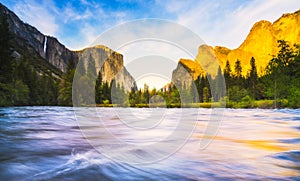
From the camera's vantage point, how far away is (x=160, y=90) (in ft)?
233

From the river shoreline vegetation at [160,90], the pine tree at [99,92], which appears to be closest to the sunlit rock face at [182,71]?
the river shoreline vegetation at [160,90]

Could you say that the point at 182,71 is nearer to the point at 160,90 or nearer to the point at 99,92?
the point at 99,92

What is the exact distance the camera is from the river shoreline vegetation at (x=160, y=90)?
3678 cm

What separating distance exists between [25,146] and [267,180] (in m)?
5.85

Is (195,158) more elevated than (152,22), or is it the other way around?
(152,22)

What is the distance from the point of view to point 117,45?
22.9 feet

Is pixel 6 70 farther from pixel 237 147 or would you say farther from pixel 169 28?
pixel 237 147

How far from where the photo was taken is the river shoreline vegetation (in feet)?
121

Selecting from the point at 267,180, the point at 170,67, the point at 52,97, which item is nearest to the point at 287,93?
the point at 170,67

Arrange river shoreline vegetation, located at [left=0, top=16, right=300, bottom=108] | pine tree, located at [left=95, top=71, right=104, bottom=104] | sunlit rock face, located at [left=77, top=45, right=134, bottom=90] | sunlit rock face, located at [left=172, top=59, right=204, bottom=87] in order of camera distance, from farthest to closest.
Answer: pine tree, located at [left=95, top=71, right=104, bottom=104], river shoreline vegetation, located at [left=0, top=16, right=300, bottom=108], sunlit rock face, located at [left=172, top=59, right=204, bottom=87], sunlit rock face, located at [left=77, top=45, right=134, bottom=90]

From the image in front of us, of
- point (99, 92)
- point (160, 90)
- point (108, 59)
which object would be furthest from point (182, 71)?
point (160, 90)

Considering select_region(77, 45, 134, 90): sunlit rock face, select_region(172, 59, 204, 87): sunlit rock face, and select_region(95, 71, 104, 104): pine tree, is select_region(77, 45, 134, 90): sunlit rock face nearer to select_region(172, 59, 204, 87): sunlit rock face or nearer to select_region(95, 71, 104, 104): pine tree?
select_region(172, 59, 204, 87): sunlit rock face

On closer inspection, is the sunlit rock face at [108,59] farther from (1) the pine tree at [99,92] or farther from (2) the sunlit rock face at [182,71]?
(1) the pine tree at [99,92]

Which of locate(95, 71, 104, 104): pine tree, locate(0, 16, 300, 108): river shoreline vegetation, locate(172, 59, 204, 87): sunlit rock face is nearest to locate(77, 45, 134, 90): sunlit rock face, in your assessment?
locate(0, 16, 300, 108): river shoreline vegetation
